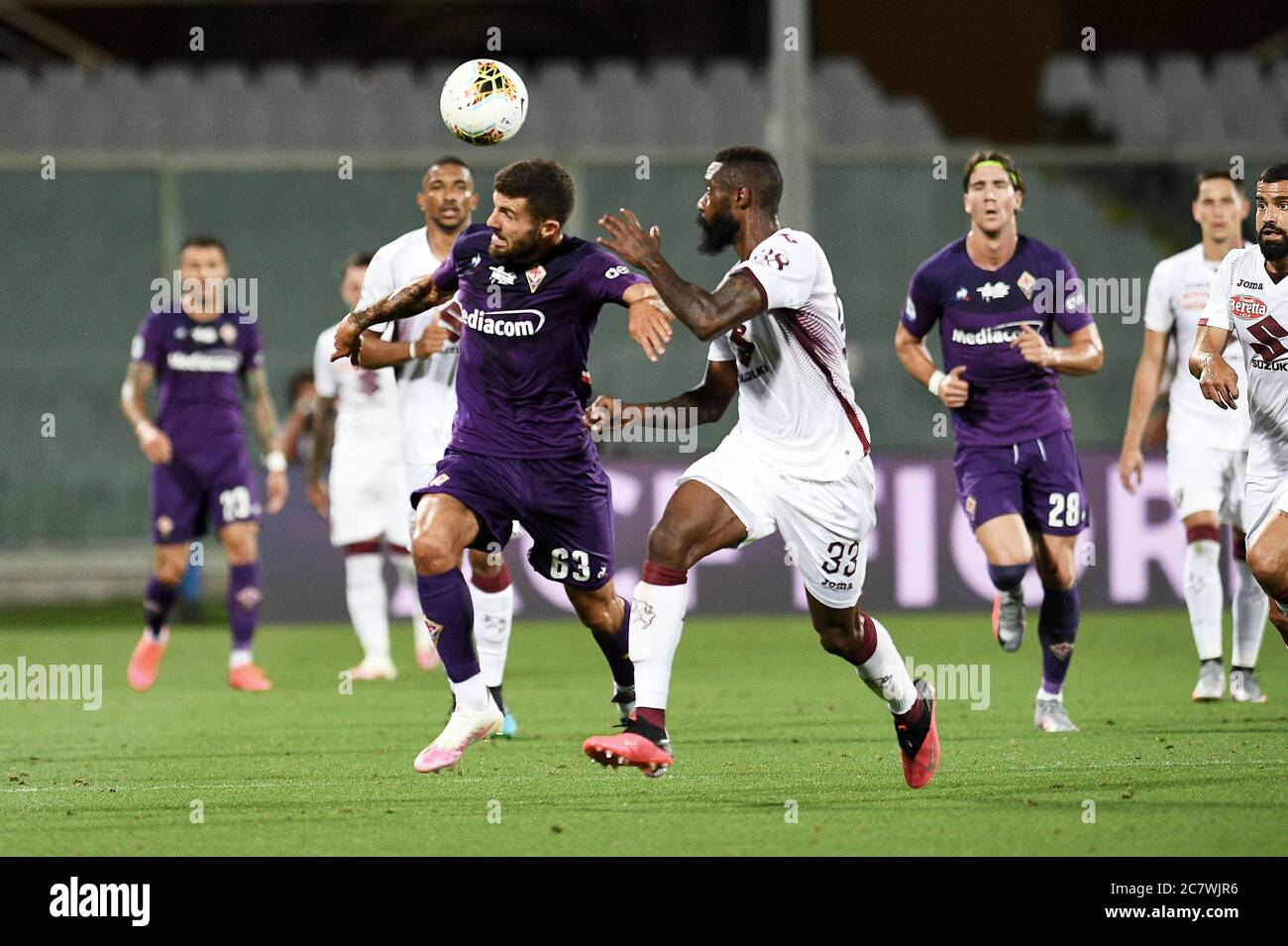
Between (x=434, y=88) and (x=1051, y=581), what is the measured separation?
35.8ft

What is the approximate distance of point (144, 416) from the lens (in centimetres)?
1013

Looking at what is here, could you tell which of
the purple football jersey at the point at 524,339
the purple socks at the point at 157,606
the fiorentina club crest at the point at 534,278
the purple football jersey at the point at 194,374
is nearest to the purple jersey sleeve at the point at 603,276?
the purple football jersey at the point at 524,339

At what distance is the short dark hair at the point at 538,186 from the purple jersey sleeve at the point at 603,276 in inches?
7.5

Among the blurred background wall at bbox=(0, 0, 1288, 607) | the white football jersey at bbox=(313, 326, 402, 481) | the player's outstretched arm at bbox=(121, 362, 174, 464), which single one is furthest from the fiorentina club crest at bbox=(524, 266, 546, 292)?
the blurred background wall at bbox=(0, 0, 1288, 607)

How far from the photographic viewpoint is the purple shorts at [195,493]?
33.5 feet

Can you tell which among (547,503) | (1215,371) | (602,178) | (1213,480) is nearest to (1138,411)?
(1213,480)

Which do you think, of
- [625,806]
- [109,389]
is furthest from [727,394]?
[109,389]

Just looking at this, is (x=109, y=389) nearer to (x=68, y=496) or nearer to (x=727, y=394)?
(x=68, y=496)

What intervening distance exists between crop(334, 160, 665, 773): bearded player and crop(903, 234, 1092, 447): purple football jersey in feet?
6.21

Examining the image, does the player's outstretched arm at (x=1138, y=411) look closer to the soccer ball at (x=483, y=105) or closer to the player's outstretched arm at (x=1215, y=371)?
the player's outstretched arm at (x=1215, y=371)

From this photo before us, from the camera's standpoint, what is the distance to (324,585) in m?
13.4

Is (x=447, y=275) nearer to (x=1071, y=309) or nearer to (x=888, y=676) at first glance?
(x=888, y=676)

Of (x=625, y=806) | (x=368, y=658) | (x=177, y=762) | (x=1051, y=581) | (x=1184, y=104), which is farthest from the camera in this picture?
(x=1184, y=104)

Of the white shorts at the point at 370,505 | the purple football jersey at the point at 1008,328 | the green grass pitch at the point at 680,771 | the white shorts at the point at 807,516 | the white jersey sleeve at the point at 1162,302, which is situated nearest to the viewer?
the green grass pitch at the point at 680,771
